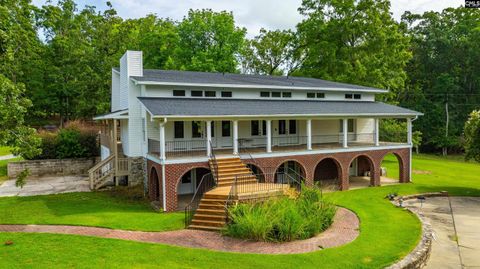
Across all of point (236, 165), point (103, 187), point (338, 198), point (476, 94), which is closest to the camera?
point (236, 165)

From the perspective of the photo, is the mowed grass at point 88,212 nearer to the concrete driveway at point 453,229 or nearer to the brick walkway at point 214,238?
the brick walkway at point 214,238

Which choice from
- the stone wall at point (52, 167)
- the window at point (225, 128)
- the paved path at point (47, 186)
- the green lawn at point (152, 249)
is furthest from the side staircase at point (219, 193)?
the stone wall at point (52, 167)

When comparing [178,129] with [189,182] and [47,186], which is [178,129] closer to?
[189,182]

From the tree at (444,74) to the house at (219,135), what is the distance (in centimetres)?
3183

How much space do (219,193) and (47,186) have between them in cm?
1293

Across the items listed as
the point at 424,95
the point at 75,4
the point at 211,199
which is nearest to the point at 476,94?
the point at 424,95

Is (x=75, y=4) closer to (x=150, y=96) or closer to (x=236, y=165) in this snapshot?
(x=150, y=96)

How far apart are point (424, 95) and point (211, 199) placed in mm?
49375

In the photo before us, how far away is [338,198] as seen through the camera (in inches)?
746

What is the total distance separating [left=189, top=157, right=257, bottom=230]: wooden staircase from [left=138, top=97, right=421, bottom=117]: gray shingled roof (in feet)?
8.50

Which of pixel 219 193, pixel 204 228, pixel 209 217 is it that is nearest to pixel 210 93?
pixel 219 193

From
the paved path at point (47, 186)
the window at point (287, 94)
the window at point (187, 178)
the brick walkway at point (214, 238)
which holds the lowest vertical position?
the brick walkway at point (214, 238)

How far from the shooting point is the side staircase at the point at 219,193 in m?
13.6

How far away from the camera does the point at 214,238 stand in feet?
40.7
